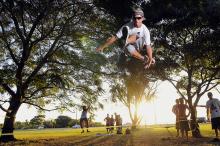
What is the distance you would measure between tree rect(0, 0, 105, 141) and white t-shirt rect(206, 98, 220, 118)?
29.2ft

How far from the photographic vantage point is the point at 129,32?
634cm

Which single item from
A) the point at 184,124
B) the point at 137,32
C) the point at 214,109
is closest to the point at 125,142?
the point at 184,124

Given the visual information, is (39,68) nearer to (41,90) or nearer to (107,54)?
(41,90)

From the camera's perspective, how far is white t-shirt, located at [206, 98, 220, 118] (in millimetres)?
15039

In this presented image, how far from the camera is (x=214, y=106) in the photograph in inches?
593

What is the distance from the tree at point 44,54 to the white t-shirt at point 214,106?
8895 millimetres

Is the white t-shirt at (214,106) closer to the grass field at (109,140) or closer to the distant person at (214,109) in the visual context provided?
the distant person at (214,109)

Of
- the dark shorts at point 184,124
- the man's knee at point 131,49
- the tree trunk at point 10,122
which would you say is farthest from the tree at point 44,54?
the man's knee at point 131,49

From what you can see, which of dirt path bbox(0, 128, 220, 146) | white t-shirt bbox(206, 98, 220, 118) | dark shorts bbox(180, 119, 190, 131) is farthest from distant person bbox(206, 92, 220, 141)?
dark shorts bbox(180, 119, 190, 131)

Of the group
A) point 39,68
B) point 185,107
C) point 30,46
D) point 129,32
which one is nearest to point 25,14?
point 30,46

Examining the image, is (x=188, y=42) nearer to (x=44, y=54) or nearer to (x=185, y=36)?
(x=185, y=36)

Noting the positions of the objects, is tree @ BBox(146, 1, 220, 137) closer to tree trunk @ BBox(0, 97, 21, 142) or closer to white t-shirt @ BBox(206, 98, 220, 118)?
white t-shirt @ BBox(206, 98, 220, 118)

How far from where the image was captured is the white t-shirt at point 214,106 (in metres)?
15.0

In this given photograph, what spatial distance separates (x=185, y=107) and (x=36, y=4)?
9.75 metres
